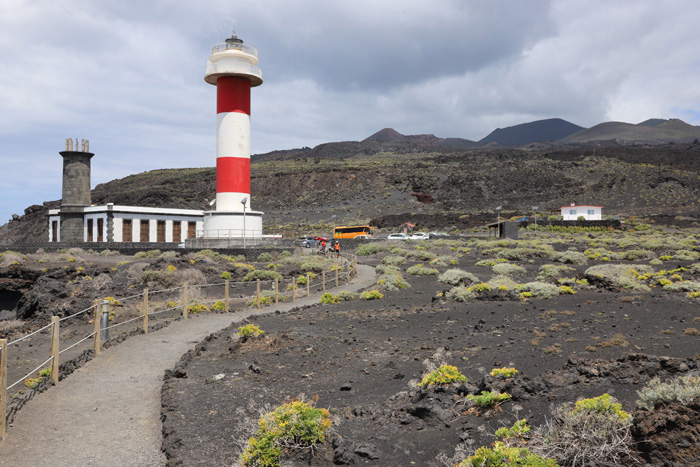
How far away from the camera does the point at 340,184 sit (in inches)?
3893

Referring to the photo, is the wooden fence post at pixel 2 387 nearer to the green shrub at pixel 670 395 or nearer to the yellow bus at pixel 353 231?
the green shrub at pixel 670 395

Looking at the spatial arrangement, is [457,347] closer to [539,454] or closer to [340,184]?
[539,454]

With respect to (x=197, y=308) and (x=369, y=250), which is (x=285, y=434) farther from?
(x=369, y=250)

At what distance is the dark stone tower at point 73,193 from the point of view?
40812 mm

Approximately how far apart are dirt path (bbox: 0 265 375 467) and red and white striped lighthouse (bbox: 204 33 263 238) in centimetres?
2232

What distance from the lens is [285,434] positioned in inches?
201

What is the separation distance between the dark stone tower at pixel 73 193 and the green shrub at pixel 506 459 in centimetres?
4278

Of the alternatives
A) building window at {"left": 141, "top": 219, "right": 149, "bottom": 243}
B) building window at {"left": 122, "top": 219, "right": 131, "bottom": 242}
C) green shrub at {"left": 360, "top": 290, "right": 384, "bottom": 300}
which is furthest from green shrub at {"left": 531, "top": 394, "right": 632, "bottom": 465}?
building window at {"left": 141, "top": 219, "right": 149, "bottom": 243}

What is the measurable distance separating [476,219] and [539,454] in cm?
6665

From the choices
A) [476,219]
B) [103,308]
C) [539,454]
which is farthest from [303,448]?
[476,219]

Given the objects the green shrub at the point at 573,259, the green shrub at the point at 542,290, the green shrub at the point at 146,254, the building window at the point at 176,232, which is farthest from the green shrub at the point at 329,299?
the building window at the point at 176,232

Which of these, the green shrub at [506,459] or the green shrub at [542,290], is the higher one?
the green shrub at [506,459]

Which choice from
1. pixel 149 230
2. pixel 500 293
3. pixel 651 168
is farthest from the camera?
pixel 651 168

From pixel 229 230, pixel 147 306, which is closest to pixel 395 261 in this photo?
pixel 229 230
